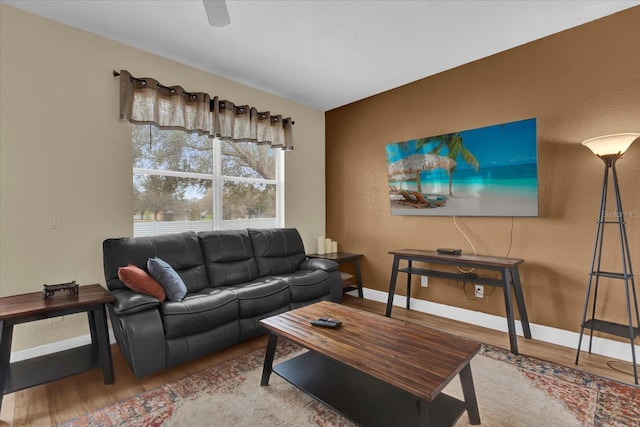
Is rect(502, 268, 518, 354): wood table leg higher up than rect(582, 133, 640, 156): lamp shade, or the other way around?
rect(582, 133, 640, 156): lamp shade

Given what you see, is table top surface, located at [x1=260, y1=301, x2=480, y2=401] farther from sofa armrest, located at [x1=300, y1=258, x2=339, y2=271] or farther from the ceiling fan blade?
the ceiling fan blade

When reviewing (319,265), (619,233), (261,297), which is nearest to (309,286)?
(319,265)

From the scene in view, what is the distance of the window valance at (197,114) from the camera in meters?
2.85

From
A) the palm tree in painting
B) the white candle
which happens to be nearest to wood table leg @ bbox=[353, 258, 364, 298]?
the white candle

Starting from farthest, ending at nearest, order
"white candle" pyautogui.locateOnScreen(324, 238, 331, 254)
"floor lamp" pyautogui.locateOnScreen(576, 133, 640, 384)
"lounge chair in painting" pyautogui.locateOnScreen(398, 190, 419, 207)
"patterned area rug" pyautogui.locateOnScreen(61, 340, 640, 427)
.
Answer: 1. "white candle" pyautogui.locateOnScreen(324, 238, 331, 254)
2. "lounge chair in painting" pyautogui.locateOnScreen(398, 190, 419, 207)
3. "floor lamp" pyautogui.locateOnScreen(576, 133, 640, 384)
4. "patterned area rug" pyautogui.locateOnScreen(61, 340, 640, 427)

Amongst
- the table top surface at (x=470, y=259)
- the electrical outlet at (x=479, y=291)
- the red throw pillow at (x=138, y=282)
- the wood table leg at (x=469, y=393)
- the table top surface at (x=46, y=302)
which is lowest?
the wood table leg at (x=469, y=393)

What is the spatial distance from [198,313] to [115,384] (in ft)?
2.18

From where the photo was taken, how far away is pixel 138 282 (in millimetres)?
2287

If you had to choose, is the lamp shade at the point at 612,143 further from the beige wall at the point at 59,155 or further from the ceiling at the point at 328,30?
the beige wall at the point at 59,155

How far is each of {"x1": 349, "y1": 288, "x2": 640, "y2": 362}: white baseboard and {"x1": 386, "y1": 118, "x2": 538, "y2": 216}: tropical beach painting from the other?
3.36ft

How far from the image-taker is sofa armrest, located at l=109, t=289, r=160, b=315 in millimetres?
2064

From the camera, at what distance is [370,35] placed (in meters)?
2.71

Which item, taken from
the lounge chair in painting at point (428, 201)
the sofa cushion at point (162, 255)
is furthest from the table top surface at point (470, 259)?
the sofa cushion at point (162, 255)

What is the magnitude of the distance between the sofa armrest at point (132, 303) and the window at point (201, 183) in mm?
933
